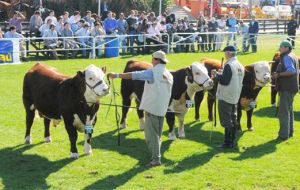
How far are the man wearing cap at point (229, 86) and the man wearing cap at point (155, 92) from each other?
1.55 meters

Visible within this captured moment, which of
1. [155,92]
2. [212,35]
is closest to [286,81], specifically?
[155,92]

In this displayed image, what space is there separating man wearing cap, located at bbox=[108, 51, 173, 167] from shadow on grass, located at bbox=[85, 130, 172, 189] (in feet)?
1.97

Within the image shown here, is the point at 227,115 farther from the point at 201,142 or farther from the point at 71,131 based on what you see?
the point at 71,131

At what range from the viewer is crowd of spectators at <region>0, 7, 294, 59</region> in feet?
75.4

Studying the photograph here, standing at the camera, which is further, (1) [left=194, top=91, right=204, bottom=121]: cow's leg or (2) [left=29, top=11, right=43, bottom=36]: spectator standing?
(2) [left=29, top=11, right=43, bottom=36]: spectator standing

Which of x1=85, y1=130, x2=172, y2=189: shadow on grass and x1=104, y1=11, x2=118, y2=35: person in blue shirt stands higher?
x1=104, y1=11, x2=118, y2=35: person in blue shirt

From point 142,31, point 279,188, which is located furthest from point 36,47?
point 279,188

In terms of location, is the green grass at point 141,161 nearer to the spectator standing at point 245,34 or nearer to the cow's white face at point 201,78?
the cow's white face at point 201,78

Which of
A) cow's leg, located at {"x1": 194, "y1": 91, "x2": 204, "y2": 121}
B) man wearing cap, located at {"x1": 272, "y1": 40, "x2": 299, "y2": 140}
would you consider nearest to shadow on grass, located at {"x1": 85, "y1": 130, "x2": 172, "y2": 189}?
cow's leg, located at {"x1": 194, "y1": 91, "x2": 204, "y2": 121}

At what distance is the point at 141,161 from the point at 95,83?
1685 millimetres

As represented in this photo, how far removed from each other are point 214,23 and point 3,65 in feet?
44.2

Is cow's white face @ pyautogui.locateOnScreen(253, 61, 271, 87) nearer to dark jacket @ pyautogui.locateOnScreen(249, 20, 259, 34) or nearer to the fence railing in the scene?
the fence railing

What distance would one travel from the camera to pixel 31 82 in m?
10.1

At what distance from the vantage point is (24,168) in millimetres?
8828
